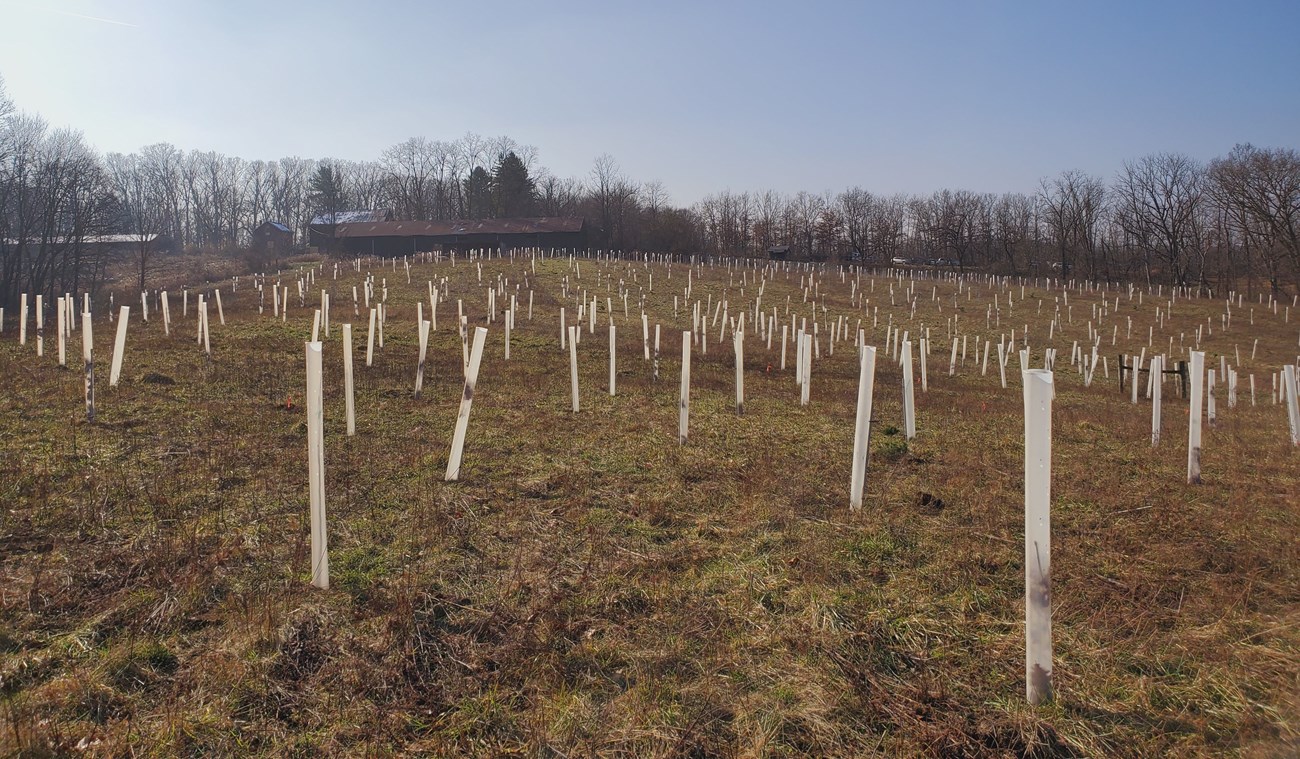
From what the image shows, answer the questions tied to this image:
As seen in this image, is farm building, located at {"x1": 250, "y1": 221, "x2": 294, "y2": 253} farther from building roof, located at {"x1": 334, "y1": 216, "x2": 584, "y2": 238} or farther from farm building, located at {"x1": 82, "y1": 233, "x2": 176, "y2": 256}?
building roof, located at {"x1": 334, "y1": 216, "x2": 584, "y2": 238}

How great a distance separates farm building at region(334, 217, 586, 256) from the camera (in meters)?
68.8

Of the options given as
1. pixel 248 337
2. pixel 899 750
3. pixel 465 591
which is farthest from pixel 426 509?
pixel 248 337

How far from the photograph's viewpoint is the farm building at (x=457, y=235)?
6881 centimetres

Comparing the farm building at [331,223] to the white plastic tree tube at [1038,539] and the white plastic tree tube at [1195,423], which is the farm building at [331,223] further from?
the white plastic tree tube at [1038,539]

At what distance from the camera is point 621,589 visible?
4766mm

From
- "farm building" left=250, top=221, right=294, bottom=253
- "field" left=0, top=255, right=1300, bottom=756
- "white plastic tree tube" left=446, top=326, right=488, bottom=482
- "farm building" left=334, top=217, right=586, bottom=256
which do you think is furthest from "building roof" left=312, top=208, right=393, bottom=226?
"white plastic tree tube" left=446, top=326, right=488, bottom=482

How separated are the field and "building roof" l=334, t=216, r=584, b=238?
6031cm

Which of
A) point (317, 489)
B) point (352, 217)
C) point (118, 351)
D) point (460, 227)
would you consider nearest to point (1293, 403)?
point (317, 489)

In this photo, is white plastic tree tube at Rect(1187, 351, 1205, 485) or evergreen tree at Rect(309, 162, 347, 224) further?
evergreen tree at Rect(309, 162, 347, 224)

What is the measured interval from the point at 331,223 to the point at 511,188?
2057cm

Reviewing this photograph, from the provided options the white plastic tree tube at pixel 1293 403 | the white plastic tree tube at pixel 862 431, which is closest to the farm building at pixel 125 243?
the white plastic tree tube at pixel 862 431

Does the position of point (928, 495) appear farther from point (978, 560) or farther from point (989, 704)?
point (989, 704)

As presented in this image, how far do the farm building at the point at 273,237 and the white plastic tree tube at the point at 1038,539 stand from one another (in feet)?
293

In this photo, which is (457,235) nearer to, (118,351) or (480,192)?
(480,192)
